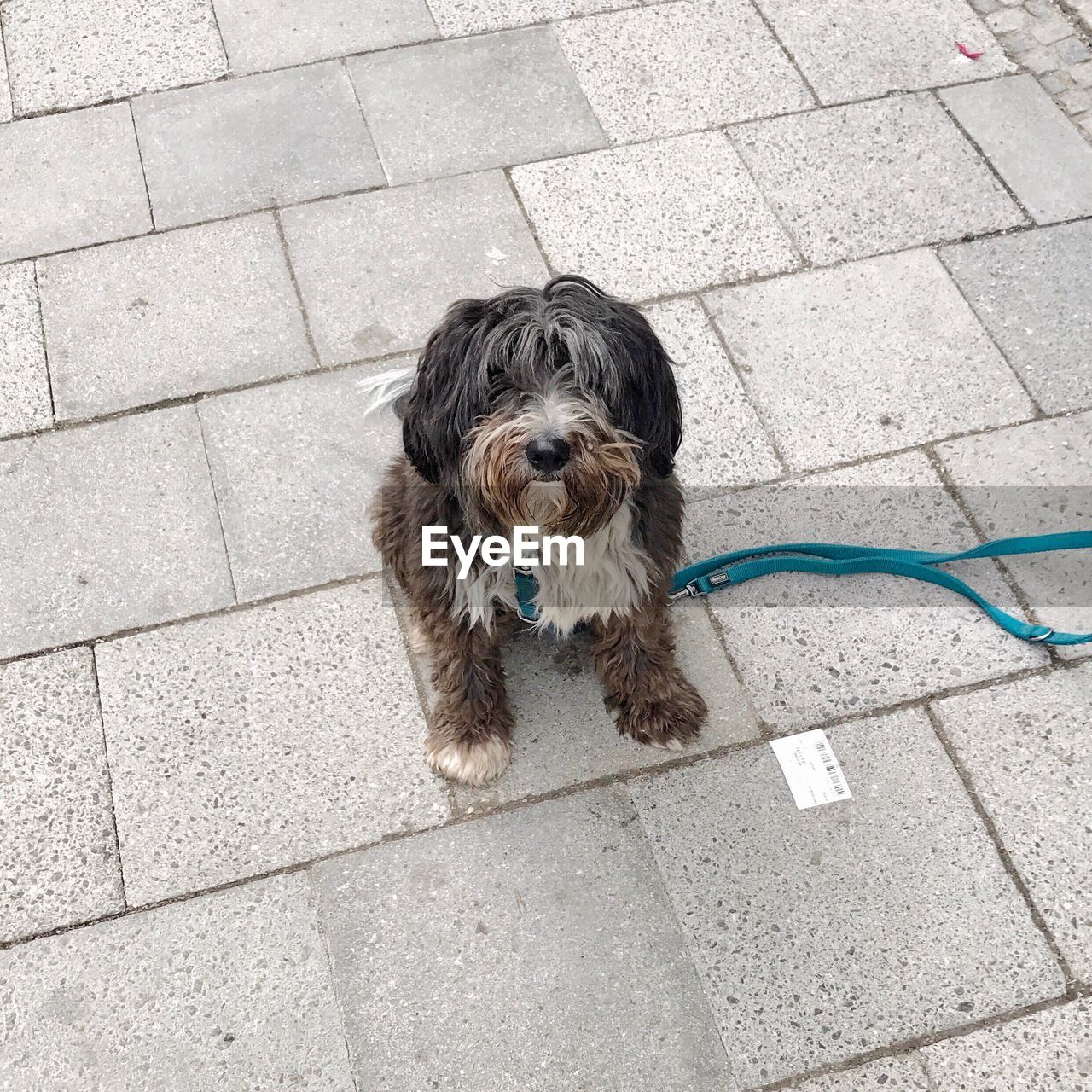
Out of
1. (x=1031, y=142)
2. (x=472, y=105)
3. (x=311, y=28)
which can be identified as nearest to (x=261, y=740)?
(x=472, y=105)

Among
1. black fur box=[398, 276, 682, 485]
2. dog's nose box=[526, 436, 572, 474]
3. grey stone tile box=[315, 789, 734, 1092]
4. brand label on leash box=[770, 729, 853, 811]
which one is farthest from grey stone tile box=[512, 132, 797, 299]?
grey stone tile box=[315, 789, 734, 1092]

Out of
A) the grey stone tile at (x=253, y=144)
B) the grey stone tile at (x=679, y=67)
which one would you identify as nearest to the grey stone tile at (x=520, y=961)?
the grey stone tile at (x=253, y=144)

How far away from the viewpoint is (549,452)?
8.91ft

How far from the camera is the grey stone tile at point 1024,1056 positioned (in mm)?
3012

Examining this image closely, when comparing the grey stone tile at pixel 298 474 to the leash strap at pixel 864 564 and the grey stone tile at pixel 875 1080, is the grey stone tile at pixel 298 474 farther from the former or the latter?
the grey stone tile at pixel 875 1080

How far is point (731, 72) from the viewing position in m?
5.34

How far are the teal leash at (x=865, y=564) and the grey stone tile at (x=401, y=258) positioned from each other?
144 centimetres

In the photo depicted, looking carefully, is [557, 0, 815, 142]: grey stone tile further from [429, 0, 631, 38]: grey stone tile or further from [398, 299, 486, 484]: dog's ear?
[398, 299, 486, 484]: dog's ear

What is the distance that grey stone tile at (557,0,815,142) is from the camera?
5195 mm

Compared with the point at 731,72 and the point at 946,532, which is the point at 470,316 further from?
the point at 731,72

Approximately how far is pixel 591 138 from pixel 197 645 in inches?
111

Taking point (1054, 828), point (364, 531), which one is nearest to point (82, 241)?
point (364, 531)

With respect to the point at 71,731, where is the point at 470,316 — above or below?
above
